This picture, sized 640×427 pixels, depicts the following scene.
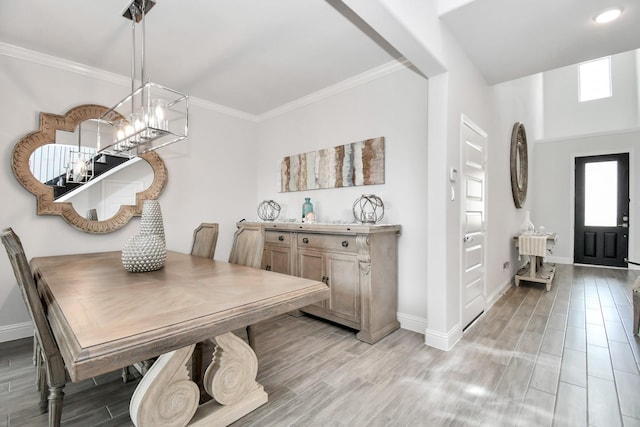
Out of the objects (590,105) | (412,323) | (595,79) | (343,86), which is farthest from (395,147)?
(595,79)

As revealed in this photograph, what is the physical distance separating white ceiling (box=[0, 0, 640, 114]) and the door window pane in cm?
412

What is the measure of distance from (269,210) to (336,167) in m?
1.29

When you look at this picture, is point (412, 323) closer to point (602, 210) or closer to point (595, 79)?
point (602, 210)

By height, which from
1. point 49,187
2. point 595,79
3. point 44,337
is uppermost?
point 595,79

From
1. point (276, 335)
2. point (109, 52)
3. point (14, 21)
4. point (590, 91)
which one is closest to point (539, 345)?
point (276, 335)

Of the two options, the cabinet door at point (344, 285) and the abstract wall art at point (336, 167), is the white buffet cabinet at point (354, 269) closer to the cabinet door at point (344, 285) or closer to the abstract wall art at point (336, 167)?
the cabinet door at point (344, 285)

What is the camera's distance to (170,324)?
100cm

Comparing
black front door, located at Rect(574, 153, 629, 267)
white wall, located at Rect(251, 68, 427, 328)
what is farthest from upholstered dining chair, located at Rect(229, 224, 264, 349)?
black front door, located at Rect(574, 153, 629, 267)

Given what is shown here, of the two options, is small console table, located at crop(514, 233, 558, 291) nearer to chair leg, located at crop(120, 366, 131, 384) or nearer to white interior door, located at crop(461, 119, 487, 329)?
white interior door, located at crop(461, 119, 487, 329)

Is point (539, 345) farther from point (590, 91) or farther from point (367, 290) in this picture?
point (590, 91)

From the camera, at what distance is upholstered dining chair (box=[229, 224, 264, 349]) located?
213 centimetres

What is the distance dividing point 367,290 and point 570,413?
1362 mm

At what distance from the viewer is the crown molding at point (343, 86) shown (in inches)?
111

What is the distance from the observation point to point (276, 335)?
2.63 metres
